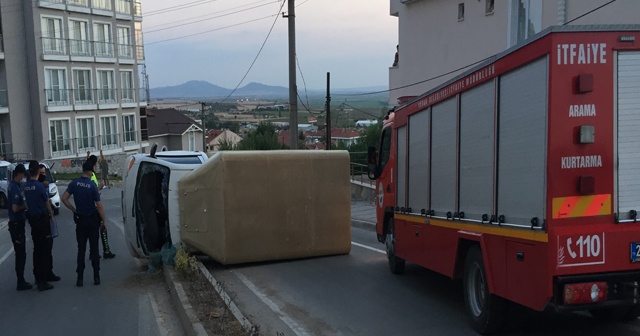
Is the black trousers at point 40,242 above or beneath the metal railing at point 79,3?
beneath

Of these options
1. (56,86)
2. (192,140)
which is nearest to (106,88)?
(56,86)

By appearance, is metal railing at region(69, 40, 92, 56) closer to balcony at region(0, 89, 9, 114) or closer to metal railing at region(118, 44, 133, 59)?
metal railing at region(118, 44, 133, 59)

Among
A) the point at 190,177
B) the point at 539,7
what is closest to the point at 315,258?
the point at 190,177

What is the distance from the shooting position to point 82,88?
48250 millimetres

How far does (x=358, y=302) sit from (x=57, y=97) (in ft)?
142

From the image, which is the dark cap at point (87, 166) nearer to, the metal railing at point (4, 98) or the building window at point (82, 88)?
the metal railing at point (4, 98)

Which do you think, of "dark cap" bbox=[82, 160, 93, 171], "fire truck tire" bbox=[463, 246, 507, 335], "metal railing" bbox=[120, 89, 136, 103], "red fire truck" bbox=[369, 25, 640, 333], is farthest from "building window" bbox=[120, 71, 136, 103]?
"red fire truck" bbox=[369, 25, 640, 333]

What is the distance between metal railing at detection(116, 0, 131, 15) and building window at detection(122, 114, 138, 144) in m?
8.83

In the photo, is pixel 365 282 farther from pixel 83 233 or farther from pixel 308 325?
pixel 83 233

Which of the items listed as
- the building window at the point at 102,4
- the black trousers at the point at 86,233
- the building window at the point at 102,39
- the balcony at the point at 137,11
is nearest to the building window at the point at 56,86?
the building window at the point at 102,39

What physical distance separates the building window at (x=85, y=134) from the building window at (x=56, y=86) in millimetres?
2401

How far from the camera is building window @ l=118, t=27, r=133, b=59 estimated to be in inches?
2046

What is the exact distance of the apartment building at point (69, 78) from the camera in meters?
43.8

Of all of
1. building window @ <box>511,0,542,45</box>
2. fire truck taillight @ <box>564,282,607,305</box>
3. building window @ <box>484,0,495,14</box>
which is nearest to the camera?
fire truck taillight @ <box>564,282,607,305</box>
